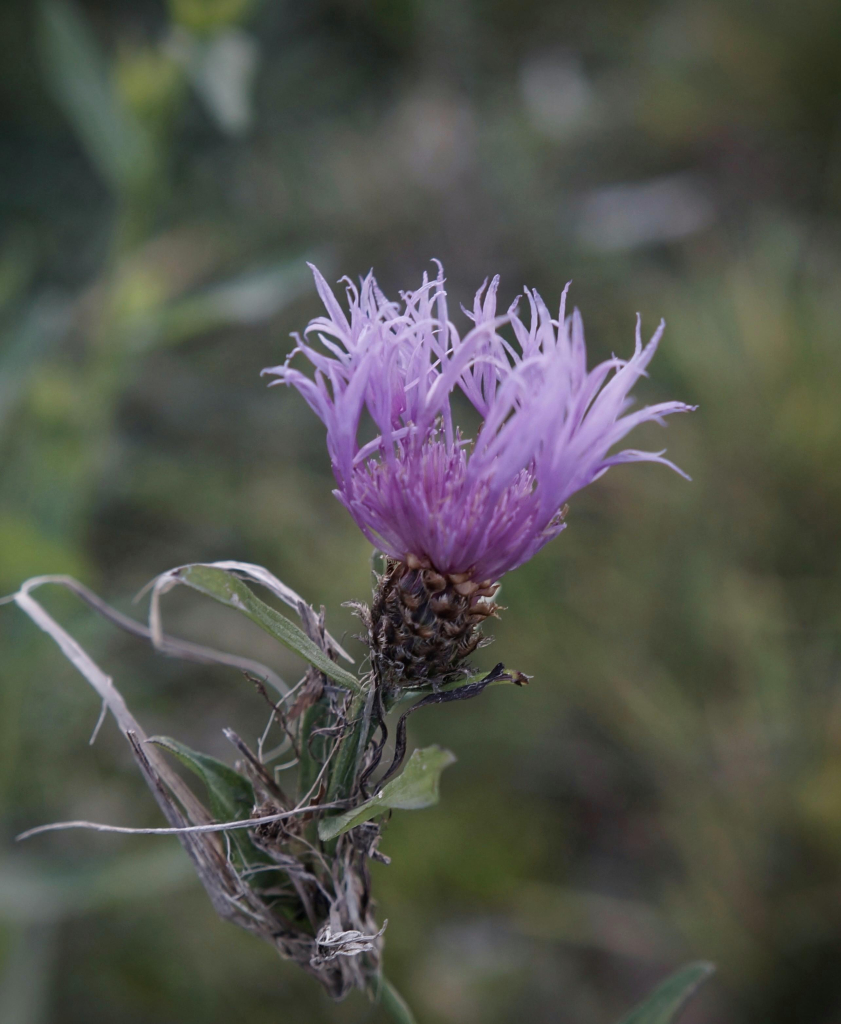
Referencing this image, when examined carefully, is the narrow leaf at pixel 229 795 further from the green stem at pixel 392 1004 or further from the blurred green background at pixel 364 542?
the blurred green background at pixel 364 542

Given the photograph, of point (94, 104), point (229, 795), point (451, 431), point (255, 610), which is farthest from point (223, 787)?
point (94, 104)

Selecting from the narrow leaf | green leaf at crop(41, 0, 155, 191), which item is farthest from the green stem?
green leaf at crop(41, 0, 155, 191)

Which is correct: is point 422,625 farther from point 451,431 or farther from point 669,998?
point 669,998

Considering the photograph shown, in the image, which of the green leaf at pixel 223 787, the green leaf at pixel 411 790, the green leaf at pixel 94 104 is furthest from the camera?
the green leaf at pixel 94 104

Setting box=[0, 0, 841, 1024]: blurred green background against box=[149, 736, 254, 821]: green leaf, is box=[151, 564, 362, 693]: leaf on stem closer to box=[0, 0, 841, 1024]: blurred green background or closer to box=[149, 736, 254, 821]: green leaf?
box=[149, 736, 254, 821]: green leaf

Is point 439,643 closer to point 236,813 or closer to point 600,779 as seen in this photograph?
point 236,813

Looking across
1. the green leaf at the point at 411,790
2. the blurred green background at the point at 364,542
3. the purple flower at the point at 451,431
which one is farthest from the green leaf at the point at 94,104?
the green leaf at the point at 411,790
